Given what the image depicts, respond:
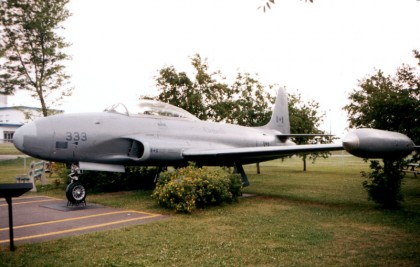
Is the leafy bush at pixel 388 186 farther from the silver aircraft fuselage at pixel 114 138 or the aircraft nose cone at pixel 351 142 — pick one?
the silver aircraft fuselage at pixel 114 138

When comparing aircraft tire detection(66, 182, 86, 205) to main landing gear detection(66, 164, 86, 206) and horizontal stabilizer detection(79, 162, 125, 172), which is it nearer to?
main landing gear detection(66, 164, 86, 206)

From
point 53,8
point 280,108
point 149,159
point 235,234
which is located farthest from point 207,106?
point 235,234

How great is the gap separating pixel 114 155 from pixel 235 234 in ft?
17.8

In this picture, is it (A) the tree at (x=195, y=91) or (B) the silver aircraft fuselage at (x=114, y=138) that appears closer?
(B) the silver aircraft fuselage at (x=114, y=138)

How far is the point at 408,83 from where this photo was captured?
12.1 m

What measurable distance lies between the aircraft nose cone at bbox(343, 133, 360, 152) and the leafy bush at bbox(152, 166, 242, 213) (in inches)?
162

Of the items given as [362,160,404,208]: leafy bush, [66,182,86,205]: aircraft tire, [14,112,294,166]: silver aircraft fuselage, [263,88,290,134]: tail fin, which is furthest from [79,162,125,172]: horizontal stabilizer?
[263,88,290,134]: tail fin

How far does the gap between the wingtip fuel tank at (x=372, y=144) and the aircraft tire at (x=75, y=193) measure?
7.41 meters

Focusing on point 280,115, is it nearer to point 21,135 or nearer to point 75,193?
point 75,193

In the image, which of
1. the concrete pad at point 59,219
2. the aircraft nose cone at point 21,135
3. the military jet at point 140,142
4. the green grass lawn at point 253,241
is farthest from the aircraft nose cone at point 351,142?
the aircraft nose cone at point 21,135

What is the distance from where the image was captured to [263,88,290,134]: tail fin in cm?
1842

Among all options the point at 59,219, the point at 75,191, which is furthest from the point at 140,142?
the point at 59,219

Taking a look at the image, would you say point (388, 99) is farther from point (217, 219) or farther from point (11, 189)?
point (11, 189)

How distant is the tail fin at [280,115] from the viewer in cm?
1842
